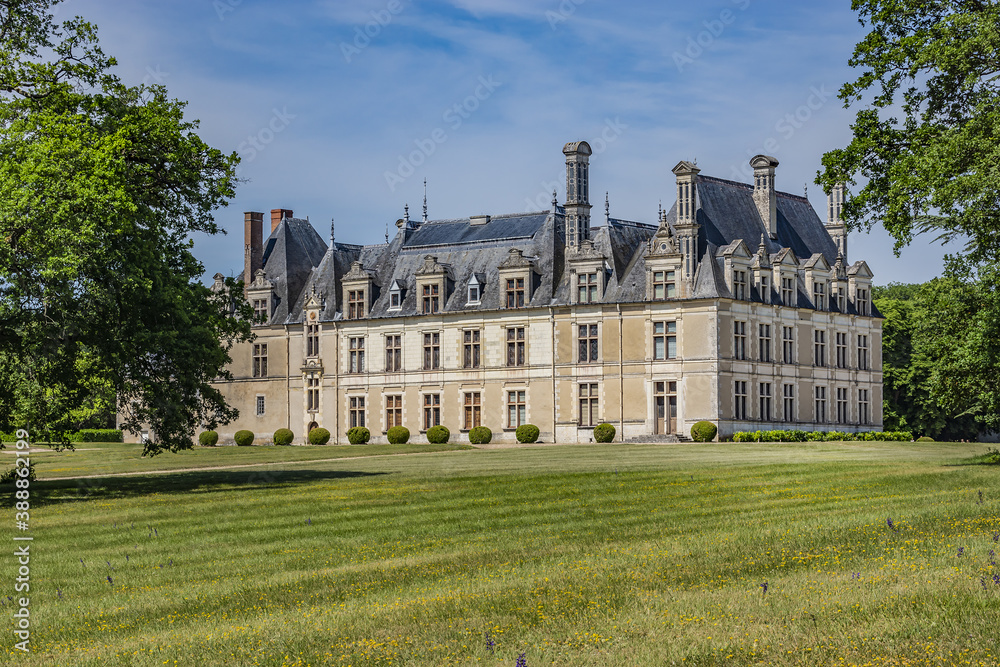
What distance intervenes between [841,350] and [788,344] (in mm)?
5155

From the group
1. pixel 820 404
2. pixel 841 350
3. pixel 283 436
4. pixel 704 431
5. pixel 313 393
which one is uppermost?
pixel 841 350

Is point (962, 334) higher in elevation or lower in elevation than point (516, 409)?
higher

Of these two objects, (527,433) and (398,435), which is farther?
(398,435)

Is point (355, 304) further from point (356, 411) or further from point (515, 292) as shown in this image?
point (515, 292)

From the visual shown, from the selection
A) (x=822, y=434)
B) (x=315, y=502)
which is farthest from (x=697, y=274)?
(x=315, y=502)

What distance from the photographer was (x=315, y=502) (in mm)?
27578

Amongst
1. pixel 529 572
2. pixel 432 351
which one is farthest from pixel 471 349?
pixel 529 572

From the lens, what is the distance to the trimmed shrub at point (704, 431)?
61116 mm

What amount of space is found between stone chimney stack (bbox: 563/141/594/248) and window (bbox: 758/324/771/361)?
10651 millimetres

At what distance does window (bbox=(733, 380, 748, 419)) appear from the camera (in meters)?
63.7

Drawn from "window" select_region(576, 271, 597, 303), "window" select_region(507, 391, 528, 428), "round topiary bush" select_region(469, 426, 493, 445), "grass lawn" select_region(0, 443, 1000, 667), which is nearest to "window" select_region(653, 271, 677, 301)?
"window" select_region(576, 271, 597, 303)

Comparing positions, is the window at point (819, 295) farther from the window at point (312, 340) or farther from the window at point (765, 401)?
the window at point (312, 340)

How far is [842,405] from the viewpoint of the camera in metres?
70.8

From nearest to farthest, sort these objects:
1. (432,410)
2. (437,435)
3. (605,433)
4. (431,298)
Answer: (605,433), (437,435), (432,410), (431,298)
